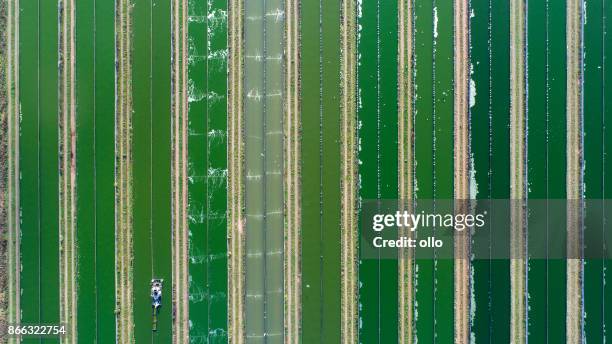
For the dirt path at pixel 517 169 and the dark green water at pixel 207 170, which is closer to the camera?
the dirt path at pixel 517 169

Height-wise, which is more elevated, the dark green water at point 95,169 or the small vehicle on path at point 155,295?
the dark green water at point 95,169

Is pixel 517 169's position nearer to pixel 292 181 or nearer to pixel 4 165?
pixel 292 181

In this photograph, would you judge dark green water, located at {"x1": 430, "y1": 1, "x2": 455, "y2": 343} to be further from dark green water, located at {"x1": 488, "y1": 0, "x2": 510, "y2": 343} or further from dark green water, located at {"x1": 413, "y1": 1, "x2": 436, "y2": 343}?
dark green water, located at {"x1": 488, "y1": 0, "x2": 510, "y2": 343}

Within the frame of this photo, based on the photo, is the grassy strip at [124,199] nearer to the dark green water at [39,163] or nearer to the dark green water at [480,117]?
the dark green water at [39,163]

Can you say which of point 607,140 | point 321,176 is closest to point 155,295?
point 321,176

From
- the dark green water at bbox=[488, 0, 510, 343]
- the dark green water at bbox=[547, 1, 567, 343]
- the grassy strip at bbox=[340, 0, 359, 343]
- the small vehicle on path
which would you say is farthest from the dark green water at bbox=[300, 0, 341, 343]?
the dark green water at bbox=[547, 1, 567, 343]

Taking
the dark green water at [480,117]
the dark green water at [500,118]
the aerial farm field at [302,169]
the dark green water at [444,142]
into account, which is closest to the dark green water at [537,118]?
the aerial farm field at [302,169]
